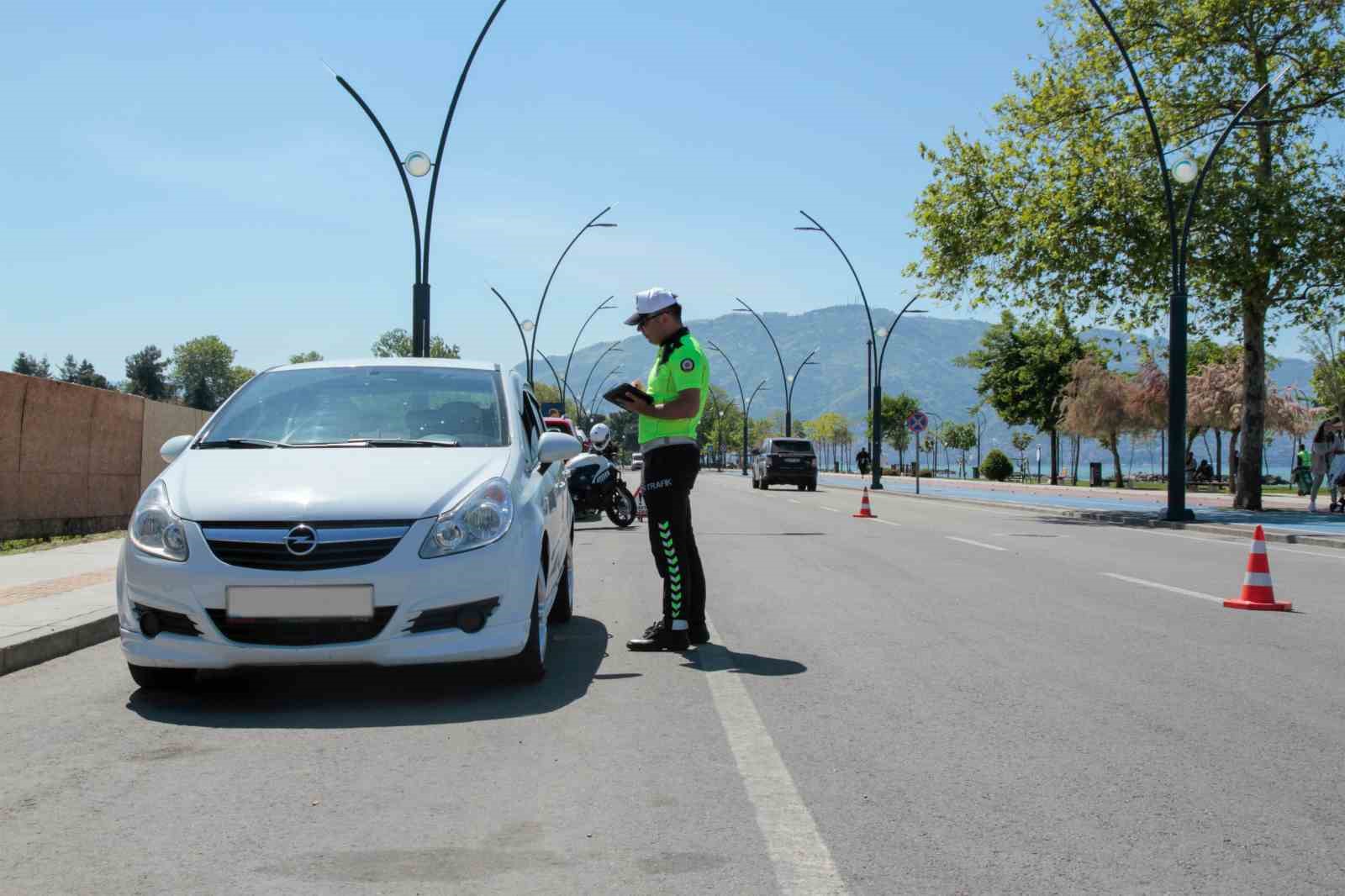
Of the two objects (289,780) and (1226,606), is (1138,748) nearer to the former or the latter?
(289,780)

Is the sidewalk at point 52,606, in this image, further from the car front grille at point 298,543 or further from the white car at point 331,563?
the car front grille at point 298,543

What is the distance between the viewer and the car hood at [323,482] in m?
5.14

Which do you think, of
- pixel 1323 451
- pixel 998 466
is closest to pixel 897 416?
pixel 998 466

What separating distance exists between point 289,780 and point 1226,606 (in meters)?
7.11

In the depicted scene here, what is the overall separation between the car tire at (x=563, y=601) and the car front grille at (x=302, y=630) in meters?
2.44

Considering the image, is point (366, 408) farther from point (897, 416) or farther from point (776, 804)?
point (897, 416)

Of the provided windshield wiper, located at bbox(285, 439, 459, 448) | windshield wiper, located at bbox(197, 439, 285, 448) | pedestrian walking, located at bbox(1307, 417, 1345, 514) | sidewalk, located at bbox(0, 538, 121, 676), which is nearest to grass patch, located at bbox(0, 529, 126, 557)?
sidewalk, located at bbox(0, 538, 121, 676)

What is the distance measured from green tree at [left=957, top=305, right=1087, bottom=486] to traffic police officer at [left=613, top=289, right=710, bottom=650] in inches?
2213

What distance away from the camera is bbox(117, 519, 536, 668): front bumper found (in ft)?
16.5

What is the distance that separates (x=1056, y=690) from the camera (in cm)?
561

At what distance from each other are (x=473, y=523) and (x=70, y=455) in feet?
40.6

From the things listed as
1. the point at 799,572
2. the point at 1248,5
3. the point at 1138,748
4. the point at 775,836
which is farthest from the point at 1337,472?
the point at 775,836

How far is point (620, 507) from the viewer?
64.1 ft

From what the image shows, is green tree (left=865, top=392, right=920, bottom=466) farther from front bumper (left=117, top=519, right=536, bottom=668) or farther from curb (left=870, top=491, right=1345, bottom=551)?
front bumper (left=117, top=519, right=536, bottom=668)
